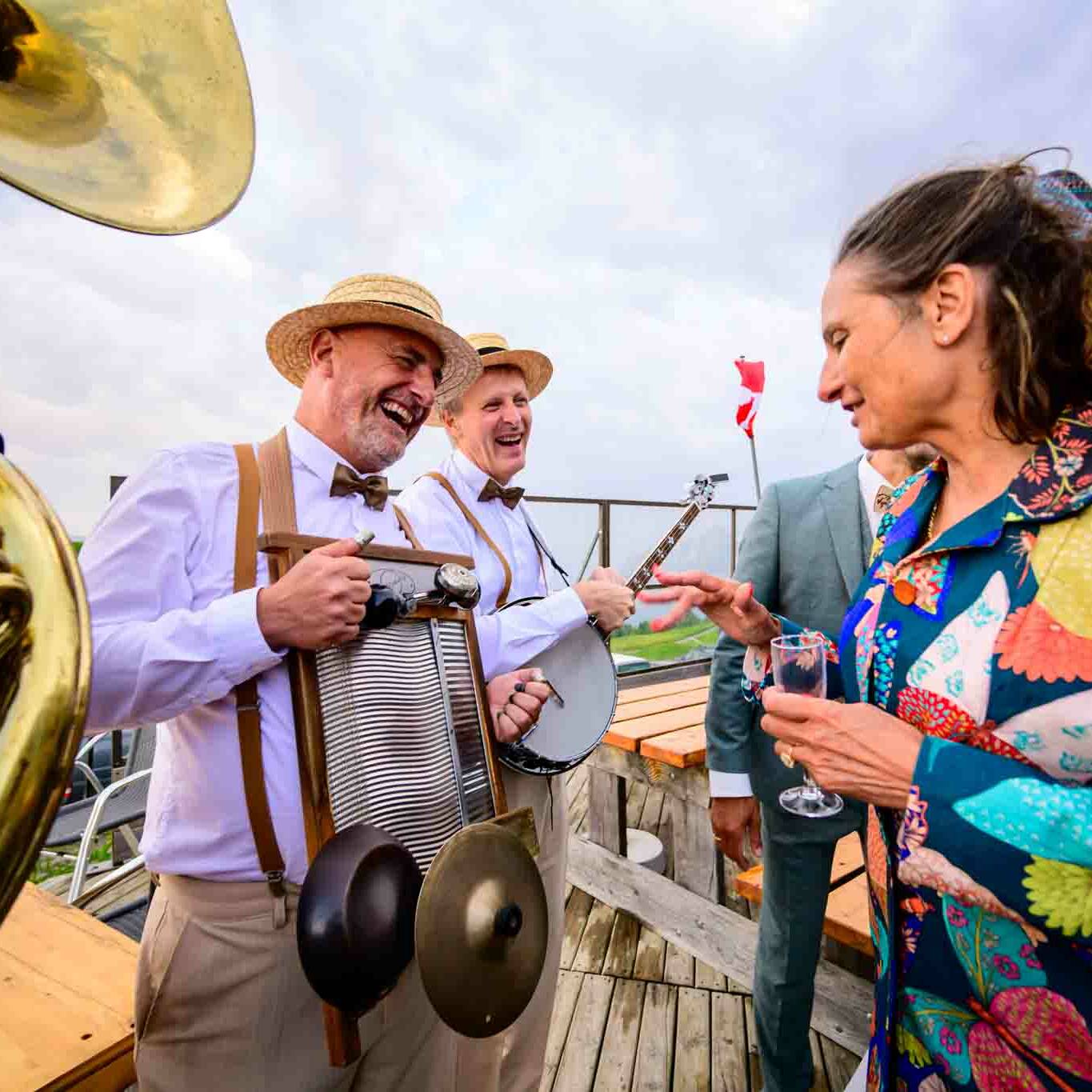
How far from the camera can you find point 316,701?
1434 millimetres

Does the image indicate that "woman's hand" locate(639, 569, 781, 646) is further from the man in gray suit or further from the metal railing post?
the metal railing post

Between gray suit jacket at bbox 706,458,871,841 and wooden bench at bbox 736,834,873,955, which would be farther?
wooden bench at bbox 736,834,873,955

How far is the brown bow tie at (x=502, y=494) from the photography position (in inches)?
118

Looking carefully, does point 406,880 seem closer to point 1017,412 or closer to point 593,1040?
point 1017,412

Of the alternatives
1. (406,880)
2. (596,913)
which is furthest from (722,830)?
(596,913)

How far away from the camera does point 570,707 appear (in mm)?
2754

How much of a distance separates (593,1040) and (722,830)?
1434 millimetres

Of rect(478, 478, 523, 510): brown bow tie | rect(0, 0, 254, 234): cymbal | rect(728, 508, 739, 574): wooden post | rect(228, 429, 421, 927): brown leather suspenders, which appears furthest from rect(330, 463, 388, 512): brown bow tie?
rect(728, 508, 739, 574): wooden post

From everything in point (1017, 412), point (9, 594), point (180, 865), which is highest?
point (1017, 412)

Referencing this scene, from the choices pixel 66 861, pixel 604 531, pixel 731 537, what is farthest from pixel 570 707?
pixel 731 537

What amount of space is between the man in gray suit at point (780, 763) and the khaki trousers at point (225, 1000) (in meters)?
1.54

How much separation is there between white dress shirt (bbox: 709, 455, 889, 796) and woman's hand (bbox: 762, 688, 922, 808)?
1226 millimetres

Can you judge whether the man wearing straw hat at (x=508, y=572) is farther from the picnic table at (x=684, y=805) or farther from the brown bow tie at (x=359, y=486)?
the picnic table at (x=684, y=805)

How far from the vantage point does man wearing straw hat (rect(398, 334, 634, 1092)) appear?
2439mm
